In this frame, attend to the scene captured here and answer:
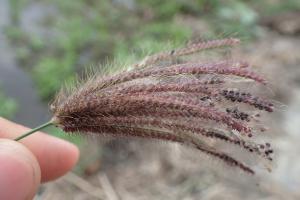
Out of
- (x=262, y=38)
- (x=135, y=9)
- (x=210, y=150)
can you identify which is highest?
(x=210, y=150)

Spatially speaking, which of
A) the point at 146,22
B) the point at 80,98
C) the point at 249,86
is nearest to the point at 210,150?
the point at 249,86

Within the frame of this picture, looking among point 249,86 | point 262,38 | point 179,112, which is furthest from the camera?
point 262,38

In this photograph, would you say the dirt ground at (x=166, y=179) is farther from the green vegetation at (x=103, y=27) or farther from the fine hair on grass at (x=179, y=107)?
the fine hair on grass at (x=179, y=107)

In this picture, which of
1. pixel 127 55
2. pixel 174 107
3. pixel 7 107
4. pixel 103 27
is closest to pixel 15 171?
pixel 174 107

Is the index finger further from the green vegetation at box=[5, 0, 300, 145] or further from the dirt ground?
the green vegetation at box=[5, 0, 300, 145]

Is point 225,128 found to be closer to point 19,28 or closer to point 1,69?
point 1,69

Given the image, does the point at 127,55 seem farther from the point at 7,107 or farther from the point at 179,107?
the point at 7,107

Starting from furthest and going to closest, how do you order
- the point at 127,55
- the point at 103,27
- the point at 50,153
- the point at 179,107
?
the point at 103,27 → the point at 127,55 → the point at 50,153 → the point at 179,107
